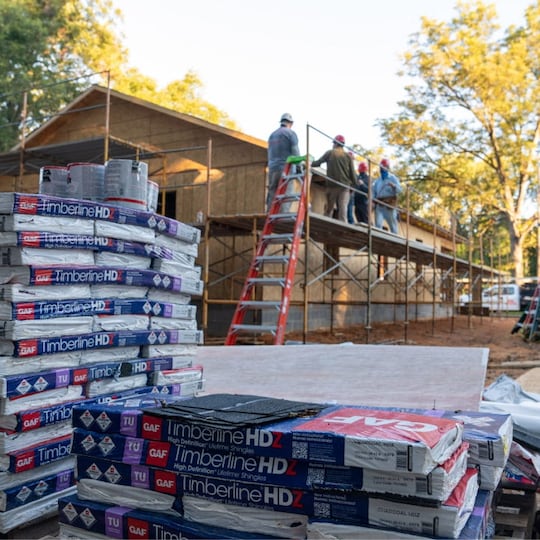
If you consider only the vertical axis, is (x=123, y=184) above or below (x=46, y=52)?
below

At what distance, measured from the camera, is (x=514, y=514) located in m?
3.06

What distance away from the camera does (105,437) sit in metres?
2.49

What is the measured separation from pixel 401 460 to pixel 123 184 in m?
2.87

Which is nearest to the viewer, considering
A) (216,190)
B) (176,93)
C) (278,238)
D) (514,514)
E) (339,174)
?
(514,514)

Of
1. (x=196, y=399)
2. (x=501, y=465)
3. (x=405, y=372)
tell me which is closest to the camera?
(x=501, y=465)

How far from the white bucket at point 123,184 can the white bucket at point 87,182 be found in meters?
0.13

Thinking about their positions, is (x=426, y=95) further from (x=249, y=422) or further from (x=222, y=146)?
(x=249, y=422)

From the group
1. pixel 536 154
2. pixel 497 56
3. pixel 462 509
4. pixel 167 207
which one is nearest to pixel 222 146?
pixel 167 207

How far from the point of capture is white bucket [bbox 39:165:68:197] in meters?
4.15

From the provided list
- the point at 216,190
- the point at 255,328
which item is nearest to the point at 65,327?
the point at 255,328

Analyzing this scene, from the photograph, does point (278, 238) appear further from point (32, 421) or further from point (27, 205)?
point (32, 421)

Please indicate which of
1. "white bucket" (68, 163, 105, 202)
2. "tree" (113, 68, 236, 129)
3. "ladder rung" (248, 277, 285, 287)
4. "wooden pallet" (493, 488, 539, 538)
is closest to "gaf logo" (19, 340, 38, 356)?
"white bucket" (68, 163, 105, 202)

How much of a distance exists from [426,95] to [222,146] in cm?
2039

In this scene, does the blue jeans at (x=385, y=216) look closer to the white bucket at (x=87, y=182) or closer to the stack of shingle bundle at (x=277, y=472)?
the white bucket at (x=87, y=182)
